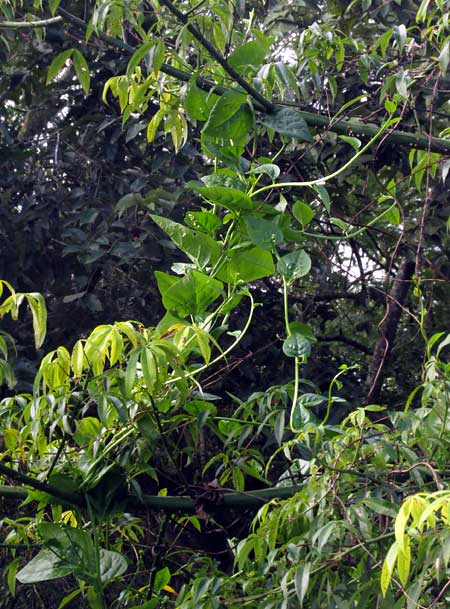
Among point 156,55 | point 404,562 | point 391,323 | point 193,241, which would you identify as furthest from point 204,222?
point 391,323

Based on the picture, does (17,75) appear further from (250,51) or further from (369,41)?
(250,51)

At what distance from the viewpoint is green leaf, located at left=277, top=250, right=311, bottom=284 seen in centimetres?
104

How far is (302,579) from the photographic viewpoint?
940mm

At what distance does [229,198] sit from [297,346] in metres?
0.20

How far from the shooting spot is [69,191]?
8.40ft

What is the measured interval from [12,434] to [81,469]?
0.12m

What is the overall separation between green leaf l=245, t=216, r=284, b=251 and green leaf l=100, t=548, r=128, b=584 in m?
0.40

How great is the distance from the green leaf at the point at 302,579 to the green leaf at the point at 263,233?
0.36 metres

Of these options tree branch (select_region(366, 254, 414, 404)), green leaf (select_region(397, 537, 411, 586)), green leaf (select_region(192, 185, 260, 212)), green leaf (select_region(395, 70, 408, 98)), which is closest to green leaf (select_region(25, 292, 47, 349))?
green leaf (select_region(192, 185, 260, 212))

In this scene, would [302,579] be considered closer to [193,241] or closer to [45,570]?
[45,570]

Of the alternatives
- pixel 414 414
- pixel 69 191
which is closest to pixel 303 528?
pixel 414 414

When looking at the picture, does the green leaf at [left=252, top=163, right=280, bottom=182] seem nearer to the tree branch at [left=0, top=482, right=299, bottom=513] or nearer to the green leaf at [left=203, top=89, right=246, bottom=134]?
the green leaf at [left=203, top=89, right=246, bottom=134]

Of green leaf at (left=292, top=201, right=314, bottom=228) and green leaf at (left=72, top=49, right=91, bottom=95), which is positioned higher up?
green leaf at (left=72, top=49, right=91, bottom=95)

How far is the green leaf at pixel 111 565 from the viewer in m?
0.99
